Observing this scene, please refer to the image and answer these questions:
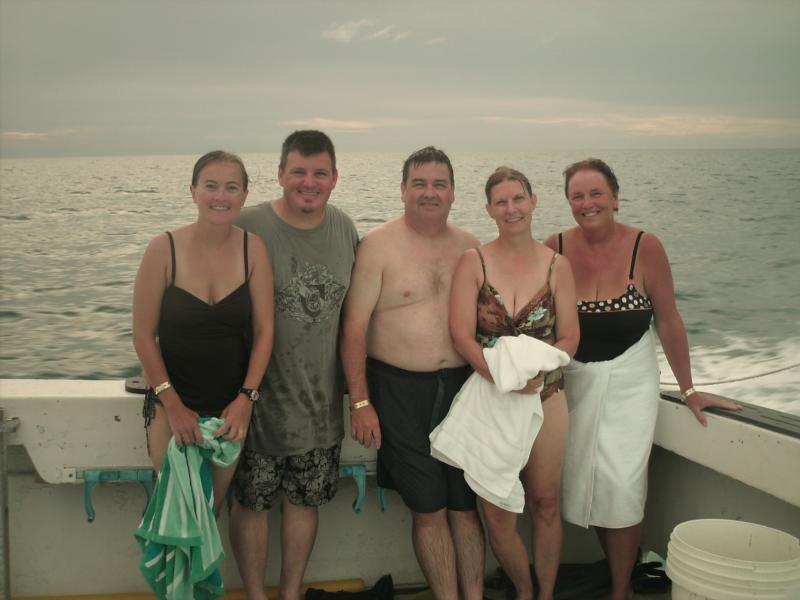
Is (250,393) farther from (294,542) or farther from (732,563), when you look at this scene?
(732,563)

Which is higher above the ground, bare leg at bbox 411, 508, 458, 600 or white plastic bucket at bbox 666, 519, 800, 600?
white plastic bucket at bbox 666, 519, 800, 600

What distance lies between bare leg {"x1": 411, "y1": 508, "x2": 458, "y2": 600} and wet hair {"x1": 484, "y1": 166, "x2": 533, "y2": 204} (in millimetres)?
1124

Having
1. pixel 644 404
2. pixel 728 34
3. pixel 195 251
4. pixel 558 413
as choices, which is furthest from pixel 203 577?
pixel 728 34

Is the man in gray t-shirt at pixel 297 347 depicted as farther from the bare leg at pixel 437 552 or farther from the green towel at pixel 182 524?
the bare leg at pixel 437 552

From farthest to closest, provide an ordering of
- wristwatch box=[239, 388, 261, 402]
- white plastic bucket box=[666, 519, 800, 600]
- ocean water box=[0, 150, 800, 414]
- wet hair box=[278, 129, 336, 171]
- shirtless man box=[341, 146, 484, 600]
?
ocean water box=[0, 150, 800, 414] < shirtless man box=[341, 146, 484, 600] < wet hair box=[278, 129, 336, 171] < wristwatch box=[239, 388, 261, 402] < white plastic bucket box=[666, 519, 800, 600]

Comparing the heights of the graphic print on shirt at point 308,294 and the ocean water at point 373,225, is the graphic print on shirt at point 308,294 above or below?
above

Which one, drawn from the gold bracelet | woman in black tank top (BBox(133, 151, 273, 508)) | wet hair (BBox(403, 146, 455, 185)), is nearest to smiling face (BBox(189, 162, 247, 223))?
woman in black tank top (BBox(133, 151, 273, 508))

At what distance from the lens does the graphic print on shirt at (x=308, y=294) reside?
2.42 meters

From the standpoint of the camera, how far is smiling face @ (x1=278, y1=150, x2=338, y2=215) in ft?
7.80

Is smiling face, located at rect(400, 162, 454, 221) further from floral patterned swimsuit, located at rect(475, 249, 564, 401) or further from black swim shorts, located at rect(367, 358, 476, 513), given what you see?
black swim shorts, located at rect(367, 358, 476, 513)

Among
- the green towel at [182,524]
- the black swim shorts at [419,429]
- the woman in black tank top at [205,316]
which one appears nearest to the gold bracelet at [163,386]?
the woman in black tank top at [205,316]

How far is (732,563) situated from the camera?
1.89 meters

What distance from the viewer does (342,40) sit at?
18.6 m

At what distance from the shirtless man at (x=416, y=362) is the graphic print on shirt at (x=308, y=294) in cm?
9
